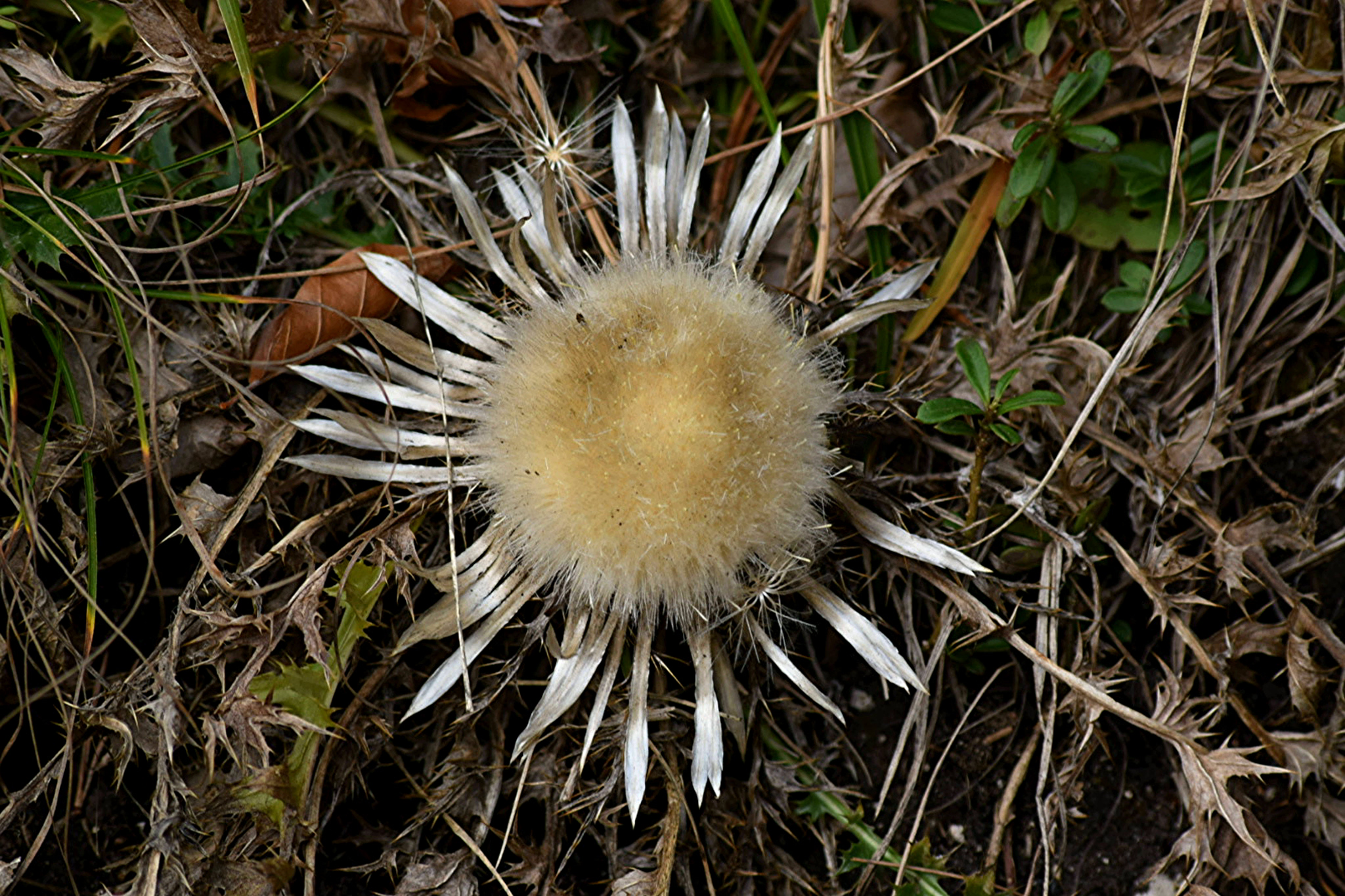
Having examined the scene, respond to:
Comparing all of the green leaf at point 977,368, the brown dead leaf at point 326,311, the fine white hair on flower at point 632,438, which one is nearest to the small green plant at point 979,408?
the green leaf at point 977,368

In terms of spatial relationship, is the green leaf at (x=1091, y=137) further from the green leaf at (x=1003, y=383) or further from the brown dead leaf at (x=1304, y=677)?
the brown dead leaf at (x=1304, y=677)

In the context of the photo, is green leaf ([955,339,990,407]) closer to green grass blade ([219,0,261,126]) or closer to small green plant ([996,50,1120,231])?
small green plant ([996,50,1120,231])

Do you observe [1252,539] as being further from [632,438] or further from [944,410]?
[632,438]

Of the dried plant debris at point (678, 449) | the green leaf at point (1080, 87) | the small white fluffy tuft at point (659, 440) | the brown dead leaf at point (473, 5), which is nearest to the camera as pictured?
the small white fluffy tuft at point (659, 440)

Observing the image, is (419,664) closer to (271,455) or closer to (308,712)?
(308,712)

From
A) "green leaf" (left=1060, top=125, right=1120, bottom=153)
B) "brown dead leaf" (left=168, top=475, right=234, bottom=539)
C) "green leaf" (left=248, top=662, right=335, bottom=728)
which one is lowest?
"green leaf" (left=248, top=662, right=335, bottom=728)

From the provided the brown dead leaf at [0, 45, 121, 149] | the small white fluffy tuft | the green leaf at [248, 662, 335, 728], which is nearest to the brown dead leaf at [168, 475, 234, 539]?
the green leaf at [248, 662, 335, 728]
